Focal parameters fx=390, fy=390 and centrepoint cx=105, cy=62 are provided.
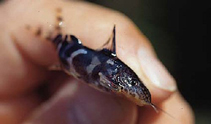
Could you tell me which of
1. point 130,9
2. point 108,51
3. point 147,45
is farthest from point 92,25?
point 130,9

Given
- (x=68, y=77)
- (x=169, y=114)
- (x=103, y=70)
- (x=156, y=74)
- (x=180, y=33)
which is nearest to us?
(x=103, y=70)

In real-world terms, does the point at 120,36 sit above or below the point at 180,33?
above

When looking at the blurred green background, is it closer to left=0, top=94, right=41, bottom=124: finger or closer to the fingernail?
left=0, top=94, right=41, bottom=124: finger

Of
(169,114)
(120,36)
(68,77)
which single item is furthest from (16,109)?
(169,114)

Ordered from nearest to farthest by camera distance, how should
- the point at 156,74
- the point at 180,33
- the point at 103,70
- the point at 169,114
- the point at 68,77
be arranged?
the point at 103,70
the point at 156,74
the point at 169,114
the point at 68,77
the point at 180,33

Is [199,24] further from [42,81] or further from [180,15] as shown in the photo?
[42,81]

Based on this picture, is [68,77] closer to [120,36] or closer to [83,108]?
[83,108]
